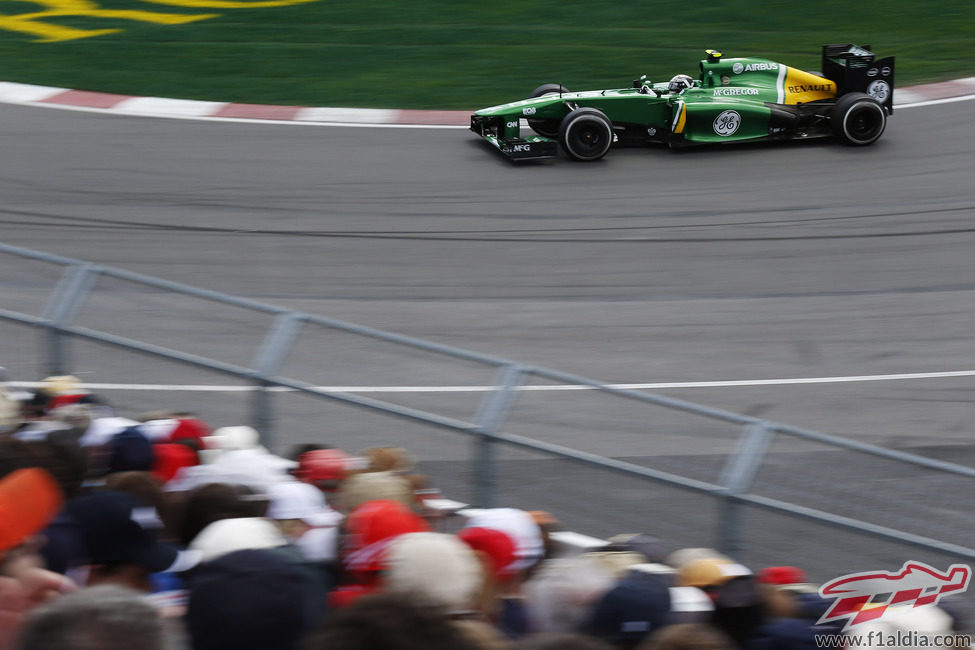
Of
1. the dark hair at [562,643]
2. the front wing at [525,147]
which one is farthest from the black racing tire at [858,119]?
the dark hair at [562,643]

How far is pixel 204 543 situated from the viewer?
332cm

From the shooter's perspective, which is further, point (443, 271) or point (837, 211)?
point (837, 211)

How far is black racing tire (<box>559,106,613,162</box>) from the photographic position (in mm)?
12781

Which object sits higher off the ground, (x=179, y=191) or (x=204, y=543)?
(x=179, y=191)

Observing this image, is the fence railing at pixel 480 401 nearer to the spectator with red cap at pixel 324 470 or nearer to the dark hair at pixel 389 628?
the spectator with red cap at pixel 324 470

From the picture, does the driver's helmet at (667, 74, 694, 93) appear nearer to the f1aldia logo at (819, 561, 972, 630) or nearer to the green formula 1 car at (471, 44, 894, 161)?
the green formula 1 car at (471, 44, 894, 161)

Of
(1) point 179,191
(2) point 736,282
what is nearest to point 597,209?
(2) point 736,282

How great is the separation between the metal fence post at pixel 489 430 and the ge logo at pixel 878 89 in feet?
33.3

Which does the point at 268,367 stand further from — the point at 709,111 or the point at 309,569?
the point at 709,111

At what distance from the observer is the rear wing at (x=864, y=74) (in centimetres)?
1356

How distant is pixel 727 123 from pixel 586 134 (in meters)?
1.60

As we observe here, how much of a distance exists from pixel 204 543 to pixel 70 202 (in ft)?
30.8

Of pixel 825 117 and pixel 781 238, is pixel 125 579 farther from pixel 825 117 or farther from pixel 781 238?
A: pixel 825 117

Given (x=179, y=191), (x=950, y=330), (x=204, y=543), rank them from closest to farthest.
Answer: (x=204, y=543)
(x=950, y=330)
(x=179, y=191)
